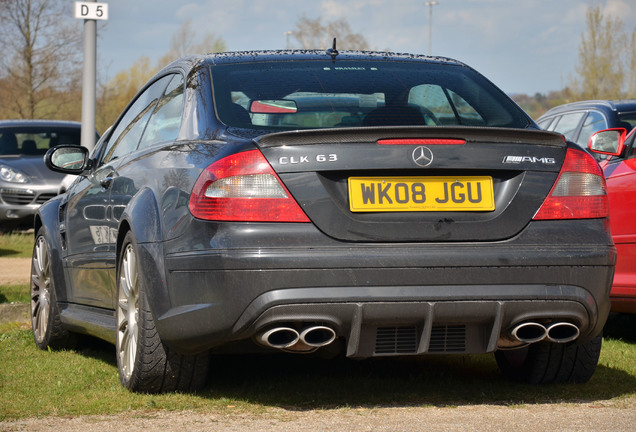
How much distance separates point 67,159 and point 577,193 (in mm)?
3180

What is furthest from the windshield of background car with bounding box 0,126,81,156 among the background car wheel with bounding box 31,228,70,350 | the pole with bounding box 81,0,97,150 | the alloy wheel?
the alloy wheel

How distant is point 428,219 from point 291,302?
619 millimetres

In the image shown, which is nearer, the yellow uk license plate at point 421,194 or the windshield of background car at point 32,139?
the yellow uk license plate at point 421,194

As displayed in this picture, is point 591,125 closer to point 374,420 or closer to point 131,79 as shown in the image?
point 374,420

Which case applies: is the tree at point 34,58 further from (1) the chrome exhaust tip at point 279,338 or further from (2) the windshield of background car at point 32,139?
(1) the chrome exhaust tip at point 279,338

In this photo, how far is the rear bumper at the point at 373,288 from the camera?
4.05m

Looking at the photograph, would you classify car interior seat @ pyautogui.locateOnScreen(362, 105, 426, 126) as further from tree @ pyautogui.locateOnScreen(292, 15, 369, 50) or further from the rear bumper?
tree @ pyautogui.locateOnScreen(292, 15, 369, 50)

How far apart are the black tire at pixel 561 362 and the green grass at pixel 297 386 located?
0.05 m

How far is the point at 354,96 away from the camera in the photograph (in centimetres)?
479

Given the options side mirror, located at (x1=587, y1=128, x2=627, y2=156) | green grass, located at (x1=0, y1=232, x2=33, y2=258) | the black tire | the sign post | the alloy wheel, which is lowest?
→ green grass, located at (x1=0, y1=232, x2=33, y2=258)

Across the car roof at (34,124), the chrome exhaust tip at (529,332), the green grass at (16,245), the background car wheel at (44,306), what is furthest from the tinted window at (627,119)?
the car roof at (34,124)

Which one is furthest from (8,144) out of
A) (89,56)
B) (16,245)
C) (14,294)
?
(14,294)

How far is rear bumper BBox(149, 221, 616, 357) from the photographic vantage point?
4047 millimetres

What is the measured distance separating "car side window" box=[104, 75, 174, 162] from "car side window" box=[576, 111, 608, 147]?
5027 millimetres
